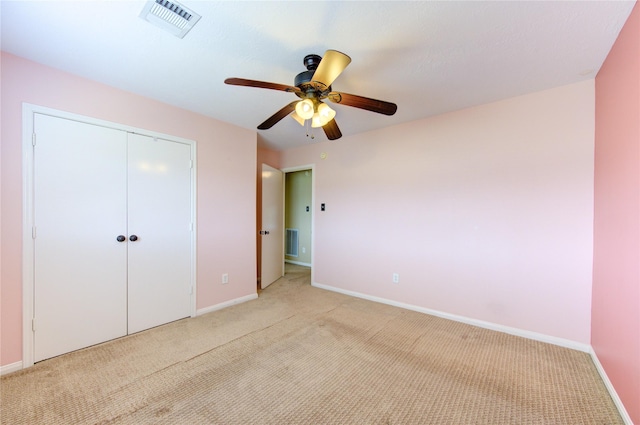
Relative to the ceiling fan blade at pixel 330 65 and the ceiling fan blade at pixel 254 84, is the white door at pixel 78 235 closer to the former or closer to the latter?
the ceiling fan blade at pixel 254 84

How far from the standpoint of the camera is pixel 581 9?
1451 mm

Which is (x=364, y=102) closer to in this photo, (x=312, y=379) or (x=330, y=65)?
(x=330, y=65)

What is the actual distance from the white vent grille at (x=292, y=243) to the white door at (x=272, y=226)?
1126 mm

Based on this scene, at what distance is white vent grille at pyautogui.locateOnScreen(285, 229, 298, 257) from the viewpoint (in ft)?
19.3

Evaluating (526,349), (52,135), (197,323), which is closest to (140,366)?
(197,323)

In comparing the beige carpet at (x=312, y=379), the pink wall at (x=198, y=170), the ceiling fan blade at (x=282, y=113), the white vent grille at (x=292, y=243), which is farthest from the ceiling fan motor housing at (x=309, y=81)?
the white vent grille at (x=292, y=243)

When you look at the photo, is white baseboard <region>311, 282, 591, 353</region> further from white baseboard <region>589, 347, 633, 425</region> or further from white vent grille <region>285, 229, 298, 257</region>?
white vent grille <region>285, 229, 298, 257</region>

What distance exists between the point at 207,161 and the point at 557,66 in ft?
11.5

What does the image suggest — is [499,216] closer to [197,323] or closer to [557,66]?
[557,66]

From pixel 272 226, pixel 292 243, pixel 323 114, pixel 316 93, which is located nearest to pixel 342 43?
pixel 316 93

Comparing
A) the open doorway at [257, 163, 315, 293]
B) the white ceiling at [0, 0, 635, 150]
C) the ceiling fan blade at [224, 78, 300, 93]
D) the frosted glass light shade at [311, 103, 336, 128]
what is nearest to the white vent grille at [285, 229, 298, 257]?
the open doorway at [257, 163, 315, 293]

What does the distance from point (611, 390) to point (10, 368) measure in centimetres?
431

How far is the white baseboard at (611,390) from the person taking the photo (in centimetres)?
148

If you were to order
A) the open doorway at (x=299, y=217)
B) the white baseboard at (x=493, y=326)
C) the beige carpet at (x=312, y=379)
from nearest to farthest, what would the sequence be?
the beige carpet at (x=312, y=379) → the white baseboard at (x=493, y=326) → the open doorway at (x=299, y=217)
